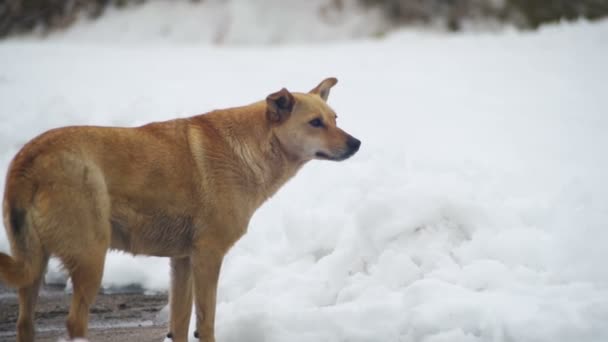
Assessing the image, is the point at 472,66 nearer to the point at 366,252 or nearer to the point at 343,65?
the point at 343,65

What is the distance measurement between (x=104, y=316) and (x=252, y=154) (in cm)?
178

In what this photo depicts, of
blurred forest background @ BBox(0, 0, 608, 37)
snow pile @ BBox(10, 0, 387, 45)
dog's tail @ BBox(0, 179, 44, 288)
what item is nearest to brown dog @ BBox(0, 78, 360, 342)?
dog's tail @ BBox(0, 179, 44, 288)

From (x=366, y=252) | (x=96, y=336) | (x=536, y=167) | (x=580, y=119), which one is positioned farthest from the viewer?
(x=580, y=119)

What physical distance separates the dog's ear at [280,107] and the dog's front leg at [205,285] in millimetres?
1063

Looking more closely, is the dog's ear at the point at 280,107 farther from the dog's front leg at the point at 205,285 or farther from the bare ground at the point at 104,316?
the bare ground at the point at 104,316

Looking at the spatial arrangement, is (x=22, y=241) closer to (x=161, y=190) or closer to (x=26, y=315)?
(x=26, y=315)

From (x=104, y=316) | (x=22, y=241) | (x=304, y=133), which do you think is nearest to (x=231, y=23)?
(x=104, y=316)

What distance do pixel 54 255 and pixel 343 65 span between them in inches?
416

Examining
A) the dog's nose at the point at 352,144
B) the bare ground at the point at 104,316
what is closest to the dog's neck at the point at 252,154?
the dog's nose at the point at 352,144

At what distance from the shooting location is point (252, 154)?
18.5 ft

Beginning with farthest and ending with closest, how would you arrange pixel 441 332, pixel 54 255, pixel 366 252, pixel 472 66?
pixel 472 66 < pixel 366 252 < pixel 441 332 < pixel 54 255

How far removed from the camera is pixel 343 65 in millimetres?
14641

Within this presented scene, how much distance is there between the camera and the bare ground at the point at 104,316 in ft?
18.5

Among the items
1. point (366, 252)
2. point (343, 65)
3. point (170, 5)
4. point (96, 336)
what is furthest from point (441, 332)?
point (170, 5)
